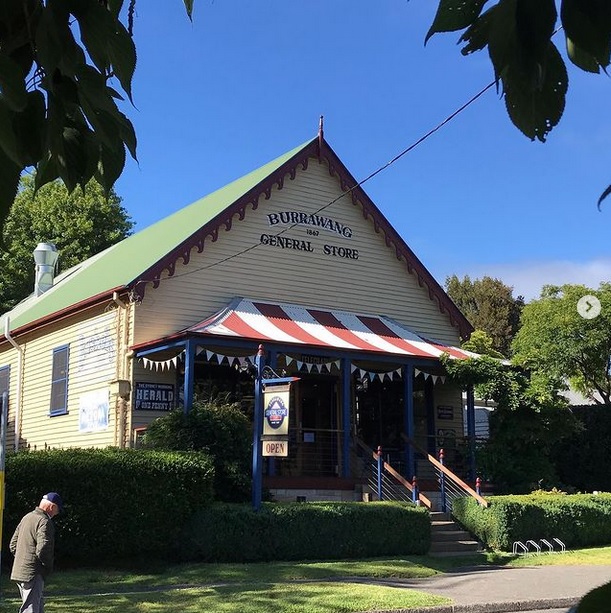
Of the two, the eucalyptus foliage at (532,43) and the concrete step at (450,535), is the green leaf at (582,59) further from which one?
the concrete step at (450,535)

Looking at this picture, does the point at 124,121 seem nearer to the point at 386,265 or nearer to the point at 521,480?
the point at 521,480

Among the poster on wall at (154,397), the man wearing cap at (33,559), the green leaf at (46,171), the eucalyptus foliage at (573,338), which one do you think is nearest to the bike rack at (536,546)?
the poster on wall at (154,397)

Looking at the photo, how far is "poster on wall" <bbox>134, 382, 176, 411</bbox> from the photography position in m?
18.9

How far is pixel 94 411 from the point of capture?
66.1 ft

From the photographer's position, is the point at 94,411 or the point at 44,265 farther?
the point at 44,265

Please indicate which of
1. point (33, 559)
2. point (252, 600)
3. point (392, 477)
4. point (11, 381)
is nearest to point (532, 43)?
point (33, 559)

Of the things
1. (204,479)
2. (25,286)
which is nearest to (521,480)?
(204,479)

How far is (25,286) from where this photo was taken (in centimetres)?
4003

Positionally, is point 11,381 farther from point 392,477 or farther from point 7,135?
point 7,135

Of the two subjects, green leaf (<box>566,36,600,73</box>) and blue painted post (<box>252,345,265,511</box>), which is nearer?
green leaf (<box>566,36,600,73</box>)

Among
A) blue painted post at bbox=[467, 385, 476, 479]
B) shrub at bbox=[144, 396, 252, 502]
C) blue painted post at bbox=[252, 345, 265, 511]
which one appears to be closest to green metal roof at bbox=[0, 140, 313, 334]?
shrub at bbox=[144, 396, 252, 502]

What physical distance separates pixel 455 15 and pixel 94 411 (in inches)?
773

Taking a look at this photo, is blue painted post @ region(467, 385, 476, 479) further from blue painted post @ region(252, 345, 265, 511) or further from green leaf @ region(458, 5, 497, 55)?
green leaf @ region(458, 5, 497, 55)

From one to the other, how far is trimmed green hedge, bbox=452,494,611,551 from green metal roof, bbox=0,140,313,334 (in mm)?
9096
